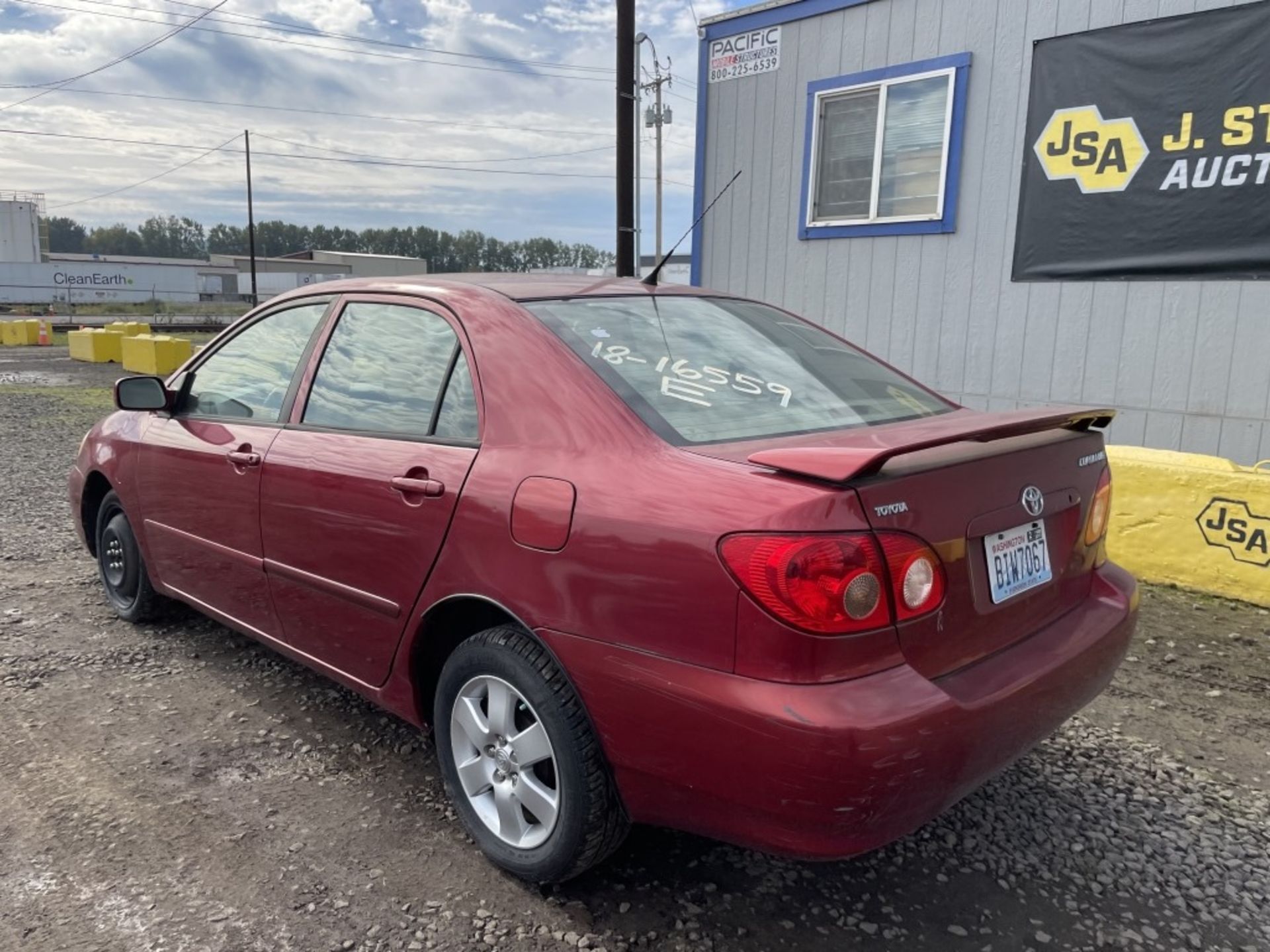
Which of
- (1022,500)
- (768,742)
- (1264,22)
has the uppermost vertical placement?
(1264,22)

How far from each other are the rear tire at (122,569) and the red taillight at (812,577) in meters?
3.21

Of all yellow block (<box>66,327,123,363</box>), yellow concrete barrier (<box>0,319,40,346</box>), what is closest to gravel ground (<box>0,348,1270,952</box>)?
yellow block (<box>66,327,123,363</box>)

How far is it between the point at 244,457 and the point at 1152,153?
582cm

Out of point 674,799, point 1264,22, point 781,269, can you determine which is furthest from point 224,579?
point 1264,22

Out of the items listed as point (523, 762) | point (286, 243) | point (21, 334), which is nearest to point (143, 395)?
point (523, 762)

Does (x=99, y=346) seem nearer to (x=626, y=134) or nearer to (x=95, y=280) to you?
(x=626, y=134)

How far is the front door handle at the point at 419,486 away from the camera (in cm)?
249

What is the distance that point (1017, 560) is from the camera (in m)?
2.24

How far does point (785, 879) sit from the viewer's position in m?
2.47

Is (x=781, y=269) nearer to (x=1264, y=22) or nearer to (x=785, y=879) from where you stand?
(x=1264, y=22)

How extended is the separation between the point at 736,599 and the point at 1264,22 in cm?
579

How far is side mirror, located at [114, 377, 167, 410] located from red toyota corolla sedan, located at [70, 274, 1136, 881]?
0.52 metres

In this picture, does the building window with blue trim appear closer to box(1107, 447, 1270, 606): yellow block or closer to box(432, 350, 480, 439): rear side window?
box(1107, 447, 1270, 606): yellow block

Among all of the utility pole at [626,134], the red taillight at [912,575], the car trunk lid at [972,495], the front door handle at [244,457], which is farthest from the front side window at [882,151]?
the red taillight at [912,575]
